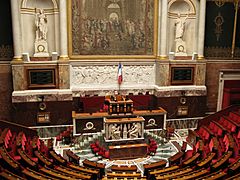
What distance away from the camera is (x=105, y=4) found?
42.0 feet

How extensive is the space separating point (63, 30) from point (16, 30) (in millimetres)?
2002

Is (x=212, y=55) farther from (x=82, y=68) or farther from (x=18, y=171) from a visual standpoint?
(x=18, y=171)

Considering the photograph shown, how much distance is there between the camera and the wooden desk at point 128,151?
33.3 ft

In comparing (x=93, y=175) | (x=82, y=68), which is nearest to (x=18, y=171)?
(x=93, y=175)

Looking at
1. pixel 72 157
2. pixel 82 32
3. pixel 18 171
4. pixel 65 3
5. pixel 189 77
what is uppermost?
pixel 65 3

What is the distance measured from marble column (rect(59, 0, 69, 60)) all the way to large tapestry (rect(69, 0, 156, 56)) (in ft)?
0.93

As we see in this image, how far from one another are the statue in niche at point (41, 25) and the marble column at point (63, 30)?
827 millimetres

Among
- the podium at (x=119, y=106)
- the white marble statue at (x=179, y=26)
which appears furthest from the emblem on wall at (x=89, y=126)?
the white marble statue at (x=179, y=26)

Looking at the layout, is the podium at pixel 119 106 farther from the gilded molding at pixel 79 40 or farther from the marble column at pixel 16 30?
the marble column at pixel 16 30

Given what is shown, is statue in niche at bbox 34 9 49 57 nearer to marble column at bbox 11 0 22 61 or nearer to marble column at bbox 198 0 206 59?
marble column at bbox 11 0 22 61

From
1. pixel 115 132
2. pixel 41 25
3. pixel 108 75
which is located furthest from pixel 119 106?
pixel 41 25

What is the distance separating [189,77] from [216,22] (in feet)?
10.4

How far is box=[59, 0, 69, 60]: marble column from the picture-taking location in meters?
12.3

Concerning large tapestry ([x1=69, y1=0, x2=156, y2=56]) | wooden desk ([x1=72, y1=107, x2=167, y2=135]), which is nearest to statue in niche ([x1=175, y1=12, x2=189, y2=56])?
large tapestry ([x1=69, y1=0, x2=156, y2=56])
